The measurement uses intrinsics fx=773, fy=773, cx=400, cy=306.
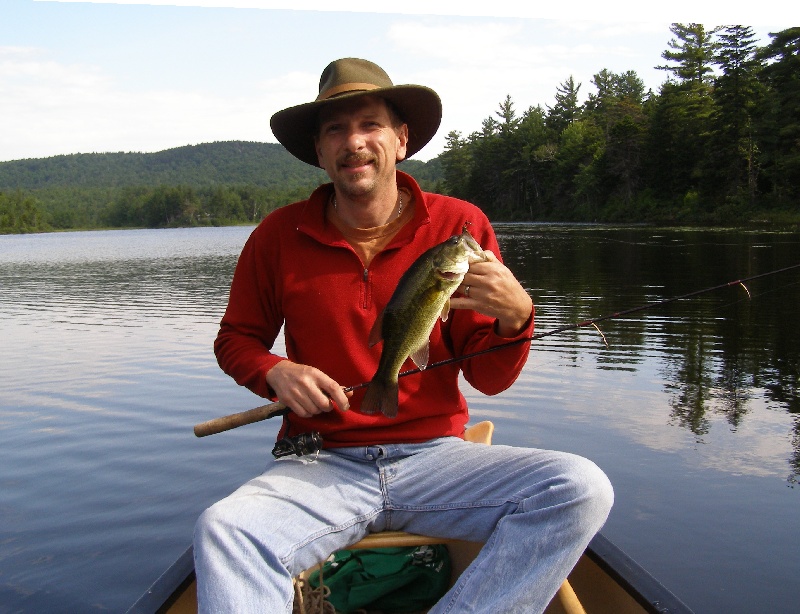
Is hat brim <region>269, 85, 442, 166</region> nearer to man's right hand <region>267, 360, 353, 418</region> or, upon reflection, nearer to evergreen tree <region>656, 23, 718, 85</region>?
man's right hand <region>267, 360, 353, 418</region>

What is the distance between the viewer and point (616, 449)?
27.2 ft

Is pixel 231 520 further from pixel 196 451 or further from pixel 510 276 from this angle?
pixel 196 451

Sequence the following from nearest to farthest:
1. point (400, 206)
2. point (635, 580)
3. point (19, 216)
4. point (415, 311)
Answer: point (415, 311) < point (635, 580) < point (400, 206) < point (19, 216)

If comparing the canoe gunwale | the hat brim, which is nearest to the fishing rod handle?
the hat brim

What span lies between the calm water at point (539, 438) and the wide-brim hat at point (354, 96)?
364cm

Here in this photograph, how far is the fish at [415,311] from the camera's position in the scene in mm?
2982

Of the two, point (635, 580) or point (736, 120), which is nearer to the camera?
point (635, 580)

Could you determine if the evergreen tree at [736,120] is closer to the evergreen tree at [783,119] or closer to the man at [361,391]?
the evergreen tree at [783,119]

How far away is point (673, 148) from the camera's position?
69.3 meters

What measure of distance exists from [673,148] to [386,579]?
71.7m

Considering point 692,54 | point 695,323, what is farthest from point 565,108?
point 695,323

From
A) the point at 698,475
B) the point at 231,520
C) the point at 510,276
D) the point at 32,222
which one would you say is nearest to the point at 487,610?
the point at 231,520

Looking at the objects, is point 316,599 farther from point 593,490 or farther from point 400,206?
point 400,206

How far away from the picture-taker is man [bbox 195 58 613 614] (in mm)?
2828
